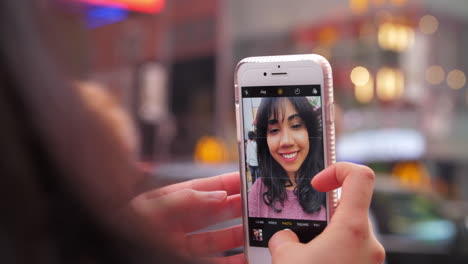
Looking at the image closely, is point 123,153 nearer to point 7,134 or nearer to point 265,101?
point 7,134

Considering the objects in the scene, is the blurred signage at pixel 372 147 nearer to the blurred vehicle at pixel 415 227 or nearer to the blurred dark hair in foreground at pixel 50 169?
the blurred vehicle at pixel 415 227

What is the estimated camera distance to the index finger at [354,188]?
618mm

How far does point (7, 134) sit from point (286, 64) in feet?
1.22

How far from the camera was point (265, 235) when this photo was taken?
0.70 meters

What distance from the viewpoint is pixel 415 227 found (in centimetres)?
308

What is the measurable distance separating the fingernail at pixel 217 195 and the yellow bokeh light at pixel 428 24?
5.80 metres

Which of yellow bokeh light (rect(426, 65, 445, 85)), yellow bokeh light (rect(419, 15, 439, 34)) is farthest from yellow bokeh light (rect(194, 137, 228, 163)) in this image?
yellow bokeh light (rect(426, 65, 445, 85))

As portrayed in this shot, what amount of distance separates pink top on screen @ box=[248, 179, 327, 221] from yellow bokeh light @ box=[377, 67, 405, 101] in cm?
504

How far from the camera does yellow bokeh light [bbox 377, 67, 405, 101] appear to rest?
571 cm

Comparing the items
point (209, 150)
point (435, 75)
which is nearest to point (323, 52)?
point (209, 150)

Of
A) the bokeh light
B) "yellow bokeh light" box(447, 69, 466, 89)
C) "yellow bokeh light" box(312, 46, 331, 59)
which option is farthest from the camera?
"yellow bokeh light" box(447, 69, 466, 89)

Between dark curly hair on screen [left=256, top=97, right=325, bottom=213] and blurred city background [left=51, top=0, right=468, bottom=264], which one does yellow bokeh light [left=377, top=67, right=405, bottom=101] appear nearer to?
blurred city background [left=51, top=0, right=468, bottom=264]

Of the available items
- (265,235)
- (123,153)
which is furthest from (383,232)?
(123,153)

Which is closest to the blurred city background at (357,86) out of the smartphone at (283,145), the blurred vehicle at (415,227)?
the blurred vehicle at (415,227)
